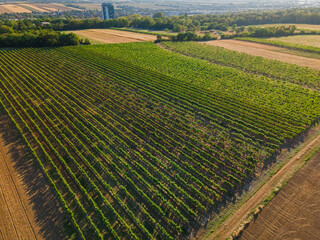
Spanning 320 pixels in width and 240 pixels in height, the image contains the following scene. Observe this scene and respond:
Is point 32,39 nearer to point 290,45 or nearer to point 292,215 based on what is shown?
point 292,215

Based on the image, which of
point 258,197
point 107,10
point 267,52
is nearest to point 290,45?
point 267,52

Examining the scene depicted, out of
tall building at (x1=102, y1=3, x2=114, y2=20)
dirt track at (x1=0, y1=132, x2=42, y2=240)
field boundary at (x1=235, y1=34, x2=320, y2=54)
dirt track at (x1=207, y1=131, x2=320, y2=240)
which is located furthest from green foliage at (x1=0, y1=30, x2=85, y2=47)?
tall building at (x1=102, y1=3, x2=114, y2=20)

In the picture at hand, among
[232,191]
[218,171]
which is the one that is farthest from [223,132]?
[232,191]

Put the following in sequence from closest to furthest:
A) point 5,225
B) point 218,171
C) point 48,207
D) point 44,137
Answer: point 5,225
point 48,207
point 218,171
point 44,137

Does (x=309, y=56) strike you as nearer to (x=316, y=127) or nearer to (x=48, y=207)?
(x=316, y=127)

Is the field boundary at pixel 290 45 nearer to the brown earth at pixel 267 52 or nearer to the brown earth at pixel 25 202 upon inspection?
the brown earth at pixel 267 52
